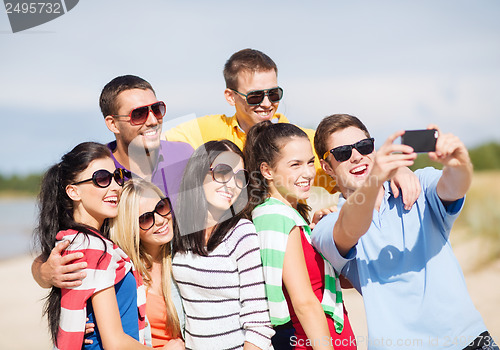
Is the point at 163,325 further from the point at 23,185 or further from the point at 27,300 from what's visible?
the point at 23,185

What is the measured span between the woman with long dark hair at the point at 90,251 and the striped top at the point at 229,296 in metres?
0.38

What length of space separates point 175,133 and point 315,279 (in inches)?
92.4

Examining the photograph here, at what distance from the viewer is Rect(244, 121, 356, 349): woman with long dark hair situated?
9.84 feet

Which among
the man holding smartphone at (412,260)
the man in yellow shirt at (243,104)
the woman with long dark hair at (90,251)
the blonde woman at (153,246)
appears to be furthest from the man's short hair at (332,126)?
the woman with long dark hair at (90,251)

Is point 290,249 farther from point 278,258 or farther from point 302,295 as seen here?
point 302,295

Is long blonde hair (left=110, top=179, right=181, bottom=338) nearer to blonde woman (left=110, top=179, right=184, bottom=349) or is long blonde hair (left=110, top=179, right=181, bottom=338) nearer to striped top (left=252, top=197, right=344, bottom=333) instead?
blonde woman (left=110, top=179, right=184, bottom=349)

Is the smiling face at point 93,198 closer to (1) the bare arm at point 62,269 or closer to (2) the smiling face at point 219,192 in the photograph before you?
(1) the bare arm at point 62,269

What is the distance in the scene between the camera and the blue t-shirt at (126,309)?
306cm

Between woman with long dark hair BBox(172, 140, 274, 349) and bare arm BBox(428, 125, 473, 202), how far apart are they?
1.18m

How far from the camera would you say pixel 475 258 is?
39.8 feet

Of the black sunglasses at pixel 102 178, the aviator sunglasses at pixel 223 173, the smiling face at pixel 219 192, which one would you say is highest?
the black sunglasses at pixel 102 178

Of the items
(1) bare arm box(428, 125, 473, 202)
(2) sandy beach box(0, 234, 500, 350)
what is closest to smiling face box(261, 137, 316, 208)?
(1) bare arm box(428, 125, 473, 202)

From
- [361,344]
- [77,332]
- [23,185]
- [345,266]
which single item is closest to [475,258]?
[361,344]

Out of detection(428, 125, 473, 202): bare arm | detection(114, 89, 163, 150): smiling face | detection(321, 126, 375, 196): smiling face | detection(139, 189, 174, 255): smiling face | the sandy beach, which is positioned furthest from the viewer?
the sandy beach
